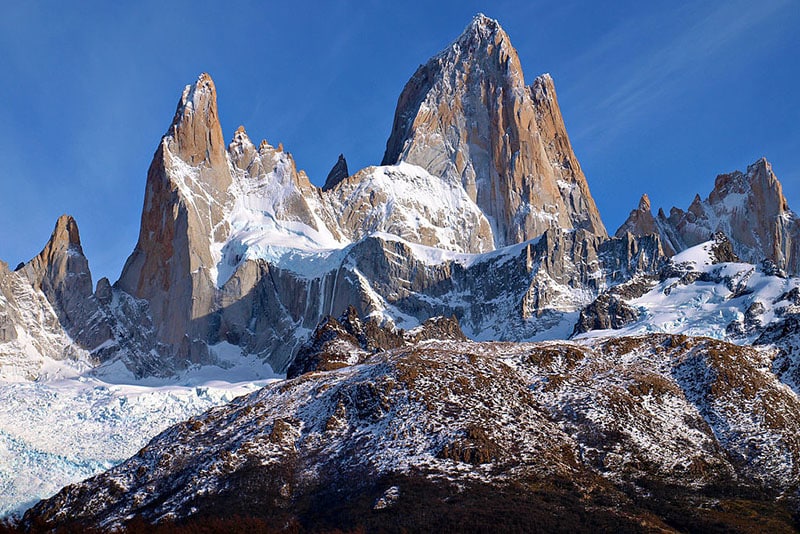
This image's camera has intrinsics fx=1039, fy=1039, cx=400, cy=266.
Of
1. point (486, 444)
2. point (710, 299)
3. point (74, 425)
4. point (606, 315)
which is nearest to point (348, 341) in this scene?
point (74, 425)

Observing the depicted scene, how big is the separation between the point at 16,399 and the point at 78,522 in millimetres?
73784

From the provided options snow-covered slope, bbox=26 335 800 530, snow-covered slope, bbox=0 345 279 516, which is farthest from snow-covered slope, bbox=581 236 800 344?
snow-covered slope, bbox=26 335 800 530

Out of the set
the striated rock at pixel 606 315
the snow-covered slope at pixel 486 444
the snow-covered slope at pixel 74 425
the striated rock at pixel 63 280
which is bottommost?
the snow-covered slope at pixel 486 444

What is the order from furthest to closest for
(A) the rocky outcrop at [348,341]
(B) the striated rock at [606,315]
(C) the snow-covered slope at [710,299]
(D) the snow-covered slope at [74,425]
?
(B) the striated rock at [606,315], (C) the snow-covered slope at [710,299], (A) the rocky outcrop at [348,341], (D) the snow-covered slope at [74,425]

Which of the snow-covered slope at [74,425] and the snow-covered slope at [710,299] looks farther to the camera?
the snow-covered slope at [710,299]

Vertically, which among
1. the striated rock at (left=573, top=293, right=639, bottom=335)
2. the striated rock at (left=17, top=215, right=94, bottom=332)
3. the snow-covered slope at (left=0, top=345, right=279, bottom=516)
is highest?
the striated rock at (left=17, top=215, right=94, bottom=332)

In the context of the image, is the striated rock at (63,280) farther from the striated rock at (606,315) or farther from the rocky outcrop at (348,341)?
the striated rock at (606,315)

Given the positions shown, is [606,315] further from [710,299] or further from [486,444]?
[486,444]

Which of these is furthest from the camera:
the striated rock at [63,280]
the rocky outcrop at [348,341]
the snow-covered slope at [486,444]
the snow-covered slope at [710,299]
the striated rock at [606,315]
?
the striated rock at [63,280]

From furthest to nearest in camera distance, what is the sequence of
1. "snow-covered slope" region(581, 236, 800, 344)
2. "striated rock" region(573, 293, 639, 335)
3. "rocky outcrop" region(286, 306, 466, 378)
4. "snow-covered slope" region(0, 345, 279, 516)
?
"striated rock" region(573, 293, 639, 335) → "snow-covered slope" region(581, 236, 800, 344) → "rocky outcrop" region(286, 306, 466, 378) → "snow-covered slope" region(0, 345, 279, 516)

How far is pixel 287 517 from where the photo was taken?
2638 inches

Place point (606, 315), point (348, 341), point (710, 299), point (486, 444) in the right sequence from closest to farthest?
point (486, 444)
point (348, 341)
point (710, 299)
point (606, 315)

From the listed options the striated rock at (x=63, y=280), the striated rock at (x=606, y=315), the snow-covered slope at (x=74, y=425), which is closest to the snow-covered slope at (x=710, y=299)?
the striated rock at (x=606, y=315)

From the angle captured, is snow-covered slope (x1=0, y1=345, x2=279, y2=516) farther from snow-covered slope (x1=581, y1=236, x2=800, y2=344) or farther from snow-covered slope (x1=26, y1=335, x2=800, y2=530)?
snow-covered slope (x1=581, y1=236, x2=800, y2=344)
